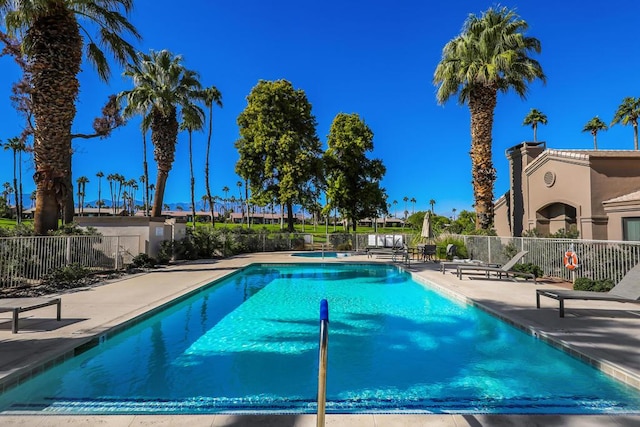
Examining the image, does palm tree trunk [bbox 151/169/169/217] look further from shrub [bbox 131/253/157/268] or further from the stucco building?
the stucco building

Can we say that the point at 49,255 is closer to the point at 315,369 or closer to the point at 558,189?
the point at 315,369

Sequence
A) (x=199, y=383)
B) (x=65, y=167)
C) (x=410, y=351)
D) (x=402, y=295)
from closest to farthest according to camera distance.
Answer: (x=199, y=383) < (x=410, y=351) < (x=402, y=295) < (x=65, y=167)

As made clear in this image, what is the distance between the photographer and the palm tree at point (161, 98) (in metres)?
21.6

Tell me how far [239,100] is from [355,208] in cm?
1414

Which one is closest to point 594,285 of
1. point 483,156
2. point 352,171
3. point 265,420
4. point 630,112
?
point 265,420

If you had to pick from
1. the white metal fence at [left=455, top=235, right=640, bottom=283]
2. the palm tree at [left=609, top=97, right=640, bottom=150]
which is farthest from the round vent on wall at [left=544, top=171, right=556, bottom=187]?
the palm tree at [left=609, top=97, right=640, bottom=150]

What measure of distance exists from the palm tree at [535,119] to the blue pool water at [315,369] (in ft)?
173

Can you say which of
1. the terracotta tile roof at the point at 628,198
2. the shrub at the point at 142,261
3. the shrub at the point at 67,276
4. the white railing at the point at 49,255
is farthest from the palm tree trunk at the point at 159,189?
the terracotta tile roof at the point at 628,198

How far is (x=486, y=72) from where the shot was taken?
700 inches

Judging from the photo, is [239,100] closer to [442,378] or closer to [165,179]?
[165,179]

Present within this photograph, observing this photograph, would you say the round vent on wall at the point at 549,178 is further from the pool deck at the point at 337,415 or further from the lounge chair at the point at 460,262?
the pool deck at the point at 337,415

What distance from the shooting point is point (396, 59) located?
28.3m

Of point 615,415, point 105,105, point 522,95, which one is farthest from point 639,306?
point 105,105

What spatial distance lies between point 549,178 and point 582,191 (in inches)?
87.4
